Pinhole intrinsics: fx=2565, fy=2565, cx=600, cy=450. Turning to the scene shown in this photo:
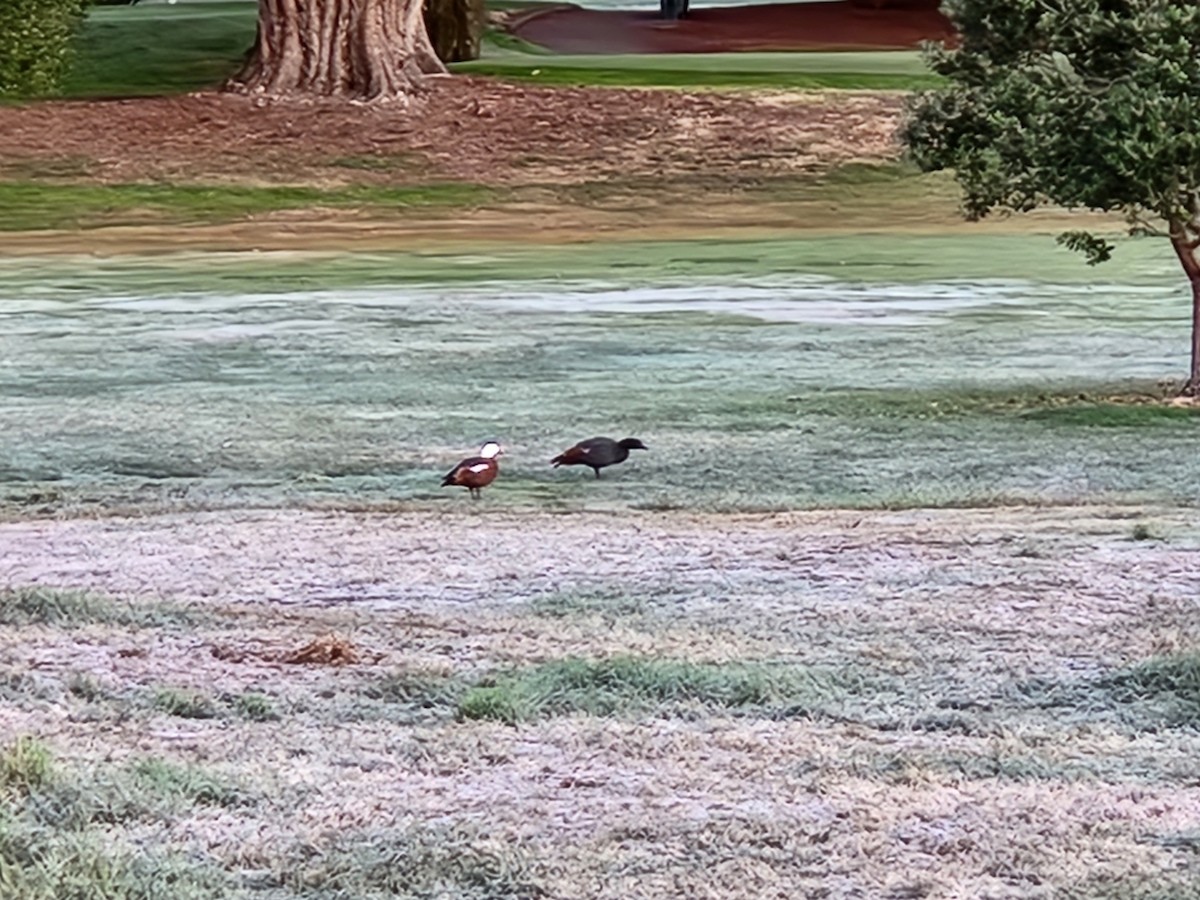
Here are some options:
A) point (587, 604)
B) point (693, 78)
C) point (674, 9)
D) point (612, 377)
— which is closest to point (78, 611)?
point (587, 604)

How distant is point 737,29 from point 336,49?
17.3 meters

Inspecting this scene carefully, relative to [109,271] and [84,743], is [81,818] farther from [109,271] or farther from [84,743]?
[109,271]

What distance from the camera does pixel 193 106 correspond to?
120 feet

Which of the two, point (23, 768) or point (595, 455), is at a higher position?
point (23, 768)

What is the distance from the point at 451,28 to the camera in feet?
146

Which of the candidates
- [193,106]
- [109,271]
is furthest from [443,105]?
[109,271]

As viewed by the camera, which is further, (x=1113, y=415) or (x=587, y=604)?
(x=1113, y=415)

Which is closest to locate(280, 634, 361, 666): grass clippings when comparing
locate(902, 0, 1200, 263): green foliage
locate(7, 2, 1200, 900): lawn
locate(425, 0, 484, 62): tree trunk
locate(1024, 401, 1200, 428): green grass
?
locate(7, 2, 1200, 900): lawn

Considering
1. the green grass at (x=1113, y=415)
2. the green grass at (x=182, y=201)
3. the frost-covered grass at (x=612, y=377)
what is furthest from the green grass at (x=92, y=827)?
the green grass at (x=182, y=201)

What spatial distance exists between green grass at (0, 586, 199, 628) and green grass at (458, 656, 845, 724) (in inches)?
57.5

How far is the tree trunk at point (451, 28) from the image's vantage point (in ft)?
144

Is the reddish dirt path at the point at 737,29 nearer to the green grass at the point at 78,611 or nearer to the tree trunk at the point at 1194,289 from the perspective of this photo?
the tree trunk at the point at 1194,289

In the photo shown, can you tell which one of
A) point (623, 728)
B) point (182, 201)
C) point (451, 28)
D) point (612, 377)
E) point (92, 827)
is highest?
point (92, 827)

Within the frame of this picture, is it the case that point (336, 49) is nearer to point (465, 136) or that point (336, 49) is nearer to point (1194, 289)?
point (465, 136)
